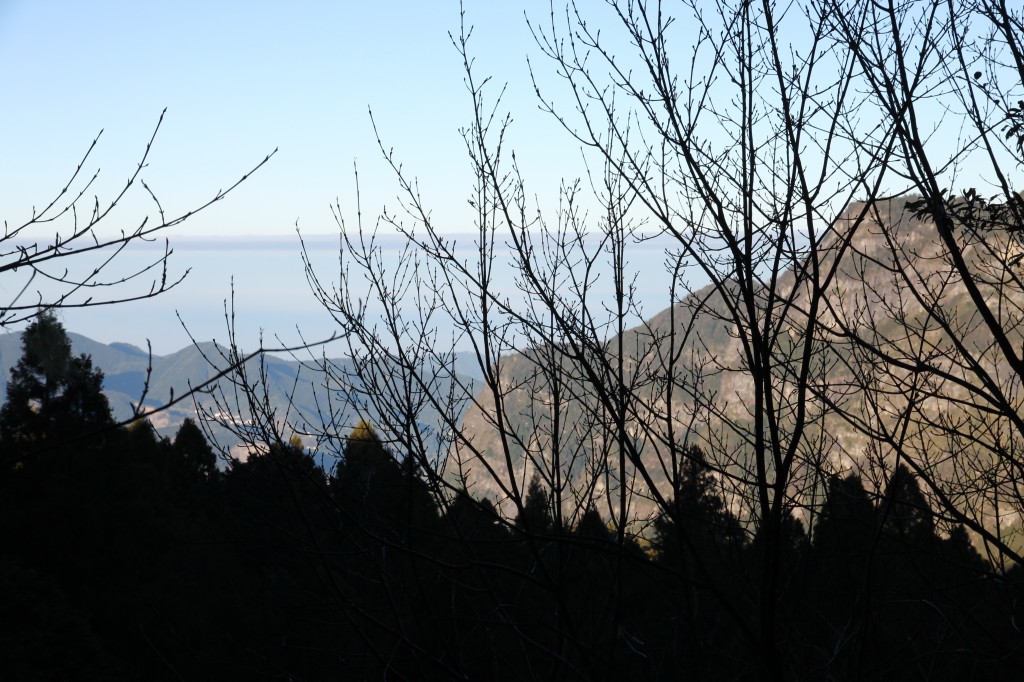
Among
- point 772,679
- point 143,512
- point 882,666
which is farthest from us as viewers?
point 143,512

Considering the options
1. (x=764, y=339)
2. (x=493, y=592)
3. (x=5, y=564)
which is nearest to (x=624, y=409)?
(x=764, y=339)

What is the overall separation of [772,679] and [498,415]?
223 centimetres

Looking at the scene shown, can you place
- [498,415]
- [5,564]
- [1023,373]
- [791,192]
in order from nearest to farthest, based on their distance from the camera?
1. [791,192]
2. [1023,373]
3. [498,415]
4. [5,564]

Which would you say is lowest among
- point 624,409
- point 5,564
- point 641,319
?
point 5,564

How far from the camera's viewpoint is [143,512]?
18047 mm

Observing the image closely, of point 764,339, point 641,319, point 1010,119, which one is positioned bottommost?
point 764,339

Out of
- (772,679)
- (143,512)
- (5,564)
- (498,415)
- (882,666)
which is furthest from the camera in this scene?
(143,512)

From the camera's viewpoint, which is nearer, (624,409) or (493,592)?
(624,409)

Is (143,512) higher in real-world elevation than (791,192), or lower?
lower

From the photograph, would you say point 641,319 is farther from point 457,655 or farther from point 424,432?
point 457,655

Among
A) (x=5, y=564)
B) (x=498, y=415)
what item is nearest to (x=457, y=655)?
(x=498, y=415)

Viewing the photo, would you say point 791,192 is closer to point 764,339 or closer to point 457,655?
point 764,339

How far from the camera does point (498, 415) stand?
5113 mm

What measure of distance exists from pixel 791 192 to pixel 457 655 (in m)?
2.85
